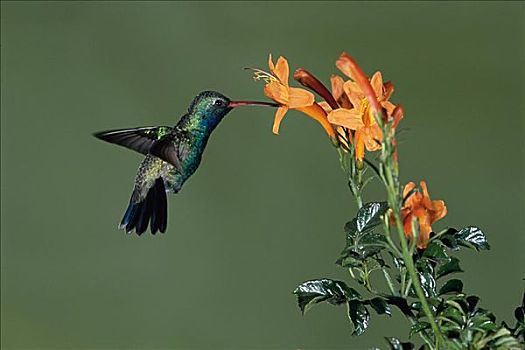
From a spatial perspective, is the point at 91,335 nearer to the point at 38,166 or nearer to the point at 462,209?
the point at 38,166

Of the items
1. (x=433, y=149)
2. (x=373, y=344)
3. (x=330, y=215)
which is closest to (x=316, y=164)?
(x=330, y=215)

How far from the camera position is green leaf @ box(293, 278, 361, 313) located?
73 cm

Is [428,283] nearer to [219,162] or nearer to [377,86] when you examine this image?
[377,86]

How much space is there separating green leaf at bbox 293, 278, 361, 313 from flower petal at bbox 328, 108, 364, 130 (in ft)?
0.48

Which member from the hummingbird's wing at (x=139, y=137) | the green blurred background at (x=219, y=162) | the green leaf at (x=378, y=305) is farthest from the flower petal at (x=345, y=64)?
the green blurred background at (x=219, y=162)

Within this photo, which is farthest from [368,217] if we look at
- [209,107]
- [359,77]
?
[209,107]

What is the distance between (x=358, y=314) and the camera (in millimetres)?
730

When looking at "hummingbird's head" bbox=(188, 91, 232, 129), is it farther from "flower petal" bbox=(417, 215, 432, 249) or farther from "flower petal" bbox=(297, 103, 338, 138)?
"flower petal" bbox=(417, 215, 432, 249)

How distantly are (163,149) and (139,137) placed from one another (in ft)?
0.17

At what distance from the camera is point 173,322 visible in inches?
86.0

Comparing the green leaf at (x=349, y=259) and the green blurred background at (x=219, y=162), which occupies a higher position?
the green blurred background at (x=219, y=162)

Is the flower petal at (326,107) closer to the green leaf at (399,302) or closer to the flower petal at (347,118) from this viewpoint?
the flower petal at (347,118)

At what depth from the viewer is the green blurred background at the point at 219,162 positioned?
85.7 inches

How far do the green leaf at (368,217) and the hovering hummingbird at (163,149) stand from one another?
7.9 inches
